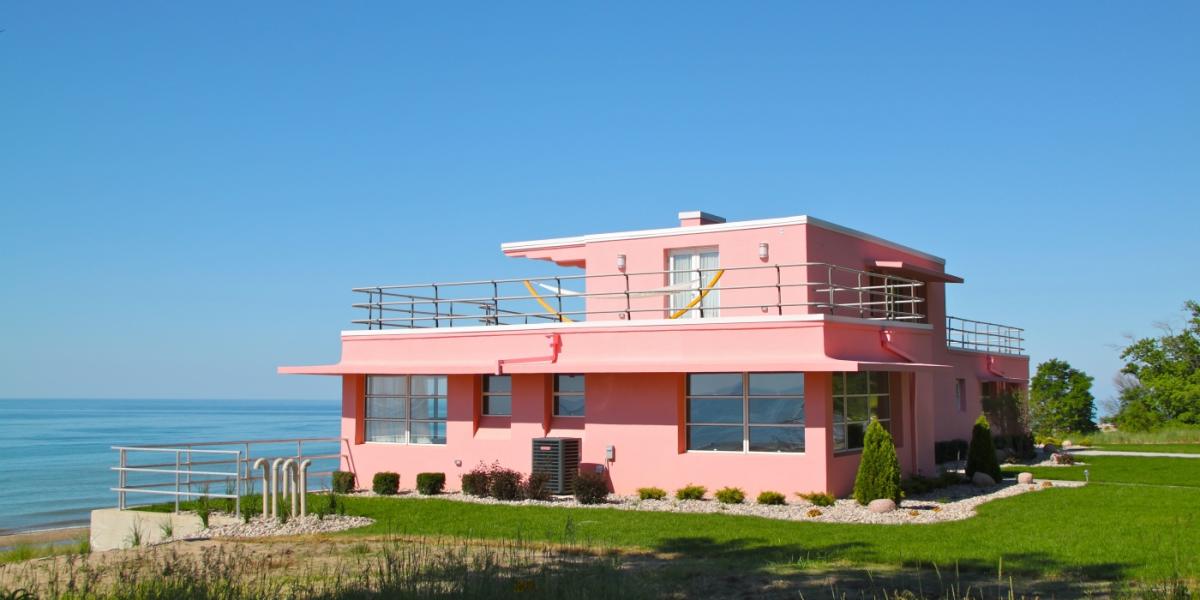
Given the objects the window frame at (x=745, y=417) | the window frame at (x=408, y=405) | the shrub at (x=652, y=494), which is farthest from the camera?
the window frame at (x=408, y=405)

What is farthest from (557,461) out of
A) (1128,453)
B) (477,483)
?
(1128,453)

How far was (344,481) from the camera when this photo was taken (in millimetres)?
22281

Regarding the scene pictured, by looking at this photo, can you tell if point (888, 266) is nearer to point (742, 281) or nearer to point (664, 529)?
point (742, 281)

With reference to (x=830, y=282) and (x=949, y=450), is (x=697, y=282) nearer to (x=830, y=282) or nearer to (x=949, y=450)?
(x=830, y=282)

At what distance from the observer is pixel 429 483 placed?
2098cm

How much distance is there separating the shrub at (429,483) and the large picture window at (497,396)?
5.61 feet

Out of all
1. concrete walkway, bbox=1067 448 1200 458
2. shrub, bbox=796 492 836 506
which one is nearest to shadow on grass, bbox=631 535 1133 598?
shrub, bbox=796 492 836 506

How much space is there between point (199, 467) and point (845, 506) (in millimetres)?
33801

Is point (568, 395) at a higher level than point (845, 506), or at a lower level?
higher

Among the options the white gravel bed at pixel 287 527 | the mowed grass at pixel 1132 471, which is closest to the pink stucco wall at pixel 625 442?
the mowed grass at pixel 1132 471

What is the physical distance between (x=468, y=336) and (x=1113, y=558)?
1336cm

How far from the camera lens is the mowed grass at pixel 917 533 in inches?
447

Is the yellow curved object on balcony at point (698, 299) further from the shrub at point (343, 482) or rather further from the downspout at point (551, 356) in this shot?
the shrub at point (343, 482)

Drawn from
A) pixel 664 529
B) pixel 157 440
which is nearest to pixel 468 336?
pixel 664 529
